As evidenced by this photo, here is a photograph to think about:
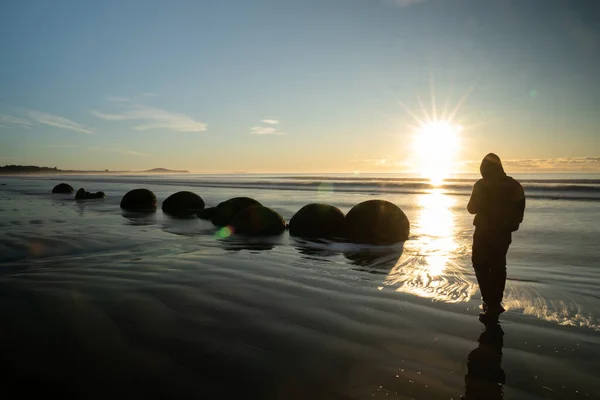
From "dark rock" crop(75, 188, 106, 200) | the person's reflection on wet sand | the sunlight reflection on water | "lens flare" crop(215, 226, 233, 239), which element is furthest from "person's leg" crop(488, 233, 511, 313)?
"dark rock" crop(75, 188, 106, 200)

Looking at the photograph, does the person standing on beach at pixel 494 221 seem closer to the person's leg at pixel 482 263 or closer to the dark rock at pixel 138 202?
the person's leg at pixel 482 263

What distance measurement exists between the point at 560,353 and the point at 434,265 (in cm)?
403

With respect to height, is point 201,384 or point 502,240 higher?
point 502,240

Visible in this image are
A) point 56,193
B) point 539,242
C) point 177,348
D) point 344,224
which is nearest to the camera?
point 177,348

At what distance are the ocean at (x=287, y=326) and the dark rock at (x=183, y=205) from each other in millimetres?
9469

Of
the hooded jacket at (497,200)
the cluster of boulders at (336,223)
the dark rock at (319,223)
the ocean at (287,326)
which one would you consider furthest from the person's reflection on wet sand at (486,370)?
the dark rock at (319,223)

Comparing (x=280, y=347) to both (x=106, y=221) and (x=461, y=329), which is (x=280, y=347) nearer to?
(x=461, y=329)

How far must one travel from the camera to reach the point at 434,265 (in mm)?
7723

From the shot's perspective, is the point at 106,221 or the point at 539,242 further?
the point at 106,221

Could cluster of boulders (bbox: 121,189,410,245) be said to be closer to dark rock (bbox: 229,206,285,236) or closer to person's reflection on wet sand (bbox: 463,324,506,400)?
dark rock (bbox: 229,206,285,236)

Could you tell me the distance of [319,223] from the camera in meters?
11.8

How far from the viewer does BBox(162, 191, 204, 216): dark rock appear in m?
18.2

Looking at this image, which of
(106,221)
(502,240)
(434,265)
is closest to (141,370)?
(502,240)

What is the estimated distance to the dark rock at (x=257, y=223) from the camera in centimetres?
1175
